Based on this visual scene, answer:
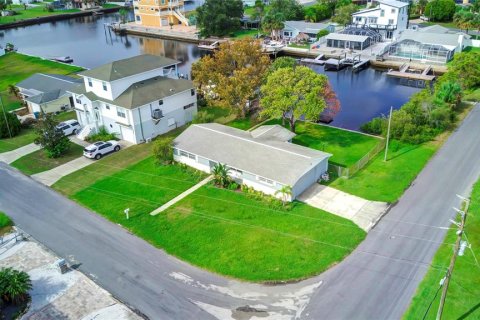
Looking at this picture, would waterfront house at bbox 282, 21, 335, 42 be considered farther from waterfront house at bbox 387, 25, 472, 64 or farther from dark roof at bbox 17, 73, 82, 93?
dark roof at bbox 17, 73, 82, 93

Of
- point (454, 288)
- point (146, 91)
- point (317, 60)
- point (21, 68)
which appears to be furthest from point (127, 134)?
point (21, 68)

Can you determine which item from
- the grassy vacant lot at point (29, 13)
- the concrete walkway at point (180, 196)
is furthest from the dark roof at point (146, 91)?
the grassy vacant lot at point (29, 13)

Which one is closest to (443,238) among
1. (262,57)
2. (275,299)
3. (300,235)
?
(300,235)

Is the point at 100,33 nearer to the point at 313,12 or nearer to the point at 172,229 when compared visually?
the point at 313,12

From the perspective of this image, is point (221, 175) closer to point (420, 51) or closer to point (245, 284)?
point (245, 284)

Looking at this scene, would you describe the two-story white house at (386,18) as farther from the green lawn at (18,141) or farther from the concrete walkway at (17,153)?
the concrete walkway at (17,153)

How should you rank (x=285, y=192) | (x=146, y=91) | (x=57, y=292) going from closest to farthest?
(x=57, y=292), (x=285, y=192), (x=146, y=91)
